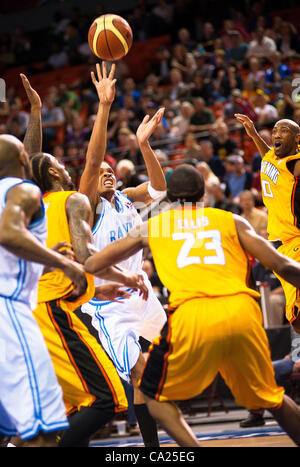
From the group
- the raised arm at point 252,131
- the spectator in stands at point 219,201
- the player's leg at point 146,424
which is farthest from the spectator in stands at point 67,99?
the player's leg at point 146,424

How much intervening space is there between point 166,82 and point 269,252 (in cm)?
1352

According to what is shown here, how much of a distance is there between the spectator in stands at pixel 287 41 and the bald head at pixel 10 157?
11900 mm

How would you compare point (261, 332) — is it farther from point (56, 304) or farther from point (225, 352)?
point (56, 304)

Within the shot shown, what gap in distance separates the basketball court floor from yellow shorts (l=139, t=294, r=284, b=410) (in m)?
1.89

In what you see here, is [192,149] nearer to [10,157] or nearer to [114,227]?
[114,227]

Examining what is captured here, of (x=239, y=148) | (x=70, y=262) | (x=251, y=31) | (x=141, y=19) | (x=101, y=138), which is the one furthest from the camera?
(x=141, y=19)

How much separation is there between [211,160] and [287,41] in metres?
4.53

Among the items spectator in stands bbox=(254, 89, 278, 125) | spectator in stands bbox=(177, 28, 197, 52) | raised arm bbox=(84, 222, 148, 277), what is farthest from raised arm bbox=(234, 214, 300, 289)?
spectator in stands bbox=(177, 28, 197, 52)

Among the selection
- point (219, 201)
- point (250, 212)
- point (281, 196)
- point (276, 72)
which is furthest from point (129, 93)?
point (281, 196)

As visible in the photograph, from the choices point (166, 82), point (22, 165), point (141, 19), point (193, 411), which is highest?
point (141, 19)

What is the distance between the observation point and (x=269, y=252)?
153 inches

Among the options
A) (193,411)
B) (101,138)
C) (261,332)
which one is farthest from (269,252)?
(193,411)

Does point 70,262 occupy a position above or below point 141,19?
below

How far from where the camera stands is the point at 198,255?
12.8 feet
